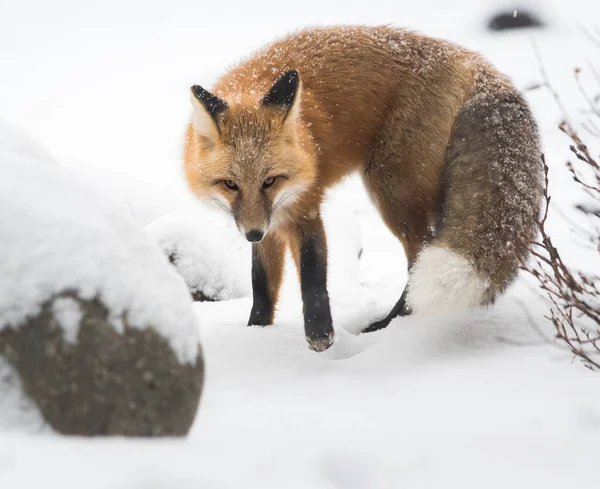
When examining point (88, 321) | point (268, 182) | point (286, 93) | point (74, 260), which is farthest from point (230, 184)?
point (88, 321)

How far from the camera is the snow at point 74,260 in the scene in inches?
68.8

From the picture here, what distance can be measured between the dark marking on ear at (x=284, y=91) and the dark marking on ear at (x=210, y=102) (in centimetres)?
23

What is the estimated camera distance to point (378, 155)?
3906 mm

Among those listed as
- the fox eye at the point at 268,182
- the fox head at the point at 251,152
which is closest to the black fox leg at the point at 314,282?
the fox head at the point at 251,152

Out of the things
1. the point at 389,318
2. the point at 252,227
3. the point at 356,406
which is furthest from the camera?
the point at 389,318

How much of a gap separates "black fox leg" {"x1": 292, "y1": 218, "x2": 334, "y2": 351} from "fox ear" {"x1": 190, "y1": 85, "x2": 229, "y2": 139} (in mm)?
762

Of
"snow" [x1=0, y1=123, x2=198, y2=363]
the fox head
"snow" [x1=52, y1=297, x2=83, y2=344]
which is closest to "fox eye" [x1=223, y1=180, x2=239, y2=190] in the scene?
the fox head

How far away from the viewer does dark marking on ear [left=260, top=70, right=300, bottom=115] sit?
333 cm

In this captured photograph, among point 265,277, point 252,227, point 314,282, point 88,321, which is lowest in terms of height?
point 265,277

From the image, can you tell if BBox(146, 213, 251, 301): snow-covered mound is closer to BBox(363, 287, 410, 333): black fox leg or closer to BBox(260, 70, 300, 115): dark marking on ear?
BBox(363, 287, 410, 333): black fox leg

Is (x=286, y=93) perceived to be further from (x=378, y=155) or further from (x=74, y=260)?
(x=74, y=260)

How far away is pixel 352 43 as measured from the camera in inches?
157

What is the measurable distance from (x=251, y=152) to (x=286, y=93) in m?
0.36

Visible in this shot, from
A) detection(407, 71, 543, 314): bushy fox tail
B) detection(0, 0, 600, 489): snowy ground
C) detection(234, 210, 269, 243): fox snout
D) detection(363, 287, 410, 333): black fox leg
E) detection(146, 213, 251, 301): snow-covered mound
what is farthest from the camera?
detection(146, 213, 251, 301): snow-covered mound
